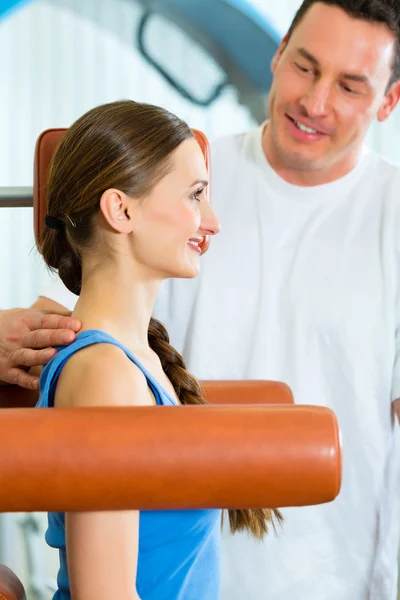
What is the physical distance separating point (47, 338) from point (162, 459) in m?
0.30

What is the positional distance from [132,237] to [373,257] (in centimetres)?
73

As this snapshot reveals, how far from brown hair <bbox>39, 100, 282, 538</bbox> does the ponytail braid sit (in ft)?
0.58

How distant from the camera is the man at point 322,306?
1.64 m

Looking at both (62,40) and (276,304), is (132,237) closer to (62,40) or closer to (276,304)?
(276,304)

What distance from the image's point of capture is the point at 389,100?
5.66 ft

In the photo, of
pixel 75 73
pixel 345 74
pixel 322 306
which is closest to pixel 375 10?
pixel 345 74

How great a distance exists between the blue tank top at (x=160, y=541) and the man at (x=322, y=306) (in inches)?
24.8

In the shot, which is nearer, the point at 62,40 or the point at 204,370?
the point at 204,370

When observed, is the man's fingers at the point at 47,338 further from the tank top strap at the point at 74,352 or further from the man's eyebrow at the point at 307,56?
the man's eyebrow at the point at 307,56

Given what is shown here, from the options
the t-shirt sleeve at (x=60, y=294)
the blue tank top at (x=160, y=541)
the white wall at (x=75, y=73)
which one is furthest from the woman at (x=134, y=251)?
the white wall at (x=75, y=73)

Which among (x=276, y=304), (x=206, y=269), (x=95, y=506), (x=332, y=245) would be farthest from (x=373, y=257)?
(x=95, y=506)

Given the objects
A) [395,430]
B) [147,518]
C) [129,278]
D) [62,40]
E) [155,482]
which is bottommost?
[395,430]

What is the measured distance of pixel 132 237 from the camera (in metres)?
1.08

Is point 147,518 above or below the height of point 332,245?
below
